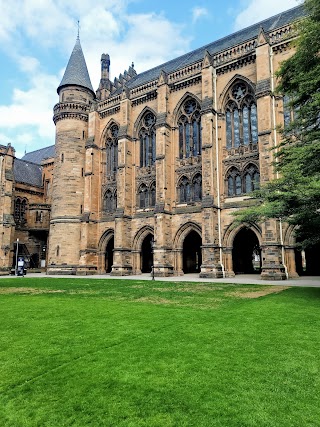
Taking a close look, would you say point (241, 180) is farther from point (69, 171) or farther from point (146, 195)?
point (69, 171)

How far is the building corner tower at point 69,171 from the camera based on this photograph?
31.0 m

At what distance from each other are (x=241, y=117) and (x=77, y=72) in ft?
65.7

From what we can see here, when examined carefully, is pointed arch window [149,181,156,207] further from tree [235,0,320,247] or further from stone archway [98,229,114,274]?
tree [235,0,320,247]

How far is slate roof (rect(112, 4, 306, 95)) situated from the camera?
2703 cm

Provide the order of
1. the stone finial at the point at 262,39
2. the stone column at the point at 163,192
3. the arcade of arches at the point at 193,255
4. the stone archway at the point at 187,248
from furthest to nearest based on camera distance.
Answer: the arcade of arches at the point at 193,255
the stone archway at the point at 187,248
the stone column at the point at 163,192
the stone finial at the point at 262,39

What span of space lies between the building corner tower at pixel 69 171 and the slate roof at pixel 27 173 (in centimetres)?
1164

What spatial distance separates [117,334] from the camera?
19.0 feet

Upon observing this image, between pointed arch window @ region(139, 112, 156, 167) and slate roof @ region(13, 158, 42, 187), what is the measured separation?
63.4 feet

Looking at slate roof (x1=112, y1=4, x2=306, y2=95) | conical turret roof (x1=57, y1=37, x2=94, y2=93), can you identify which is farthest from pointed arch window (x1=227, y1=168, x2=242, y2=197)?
conical turret roof (x1=57, y1=37, x2=94, y2=93)

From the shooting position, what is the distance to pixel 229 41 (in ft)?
101

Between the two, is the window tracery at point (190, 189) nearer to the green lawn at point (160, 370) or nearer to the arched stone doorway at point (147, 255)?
the arched stone doorway at point (147, 255)

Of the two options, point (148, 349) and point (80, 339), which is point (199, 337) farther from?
point (80, 339)

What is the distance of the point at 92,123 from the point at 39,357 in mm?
30910

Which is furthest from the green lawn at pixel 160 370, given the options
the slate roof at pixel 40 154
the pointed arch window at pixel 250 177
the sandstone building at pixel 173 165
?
the slate roof at pixel 40 154
